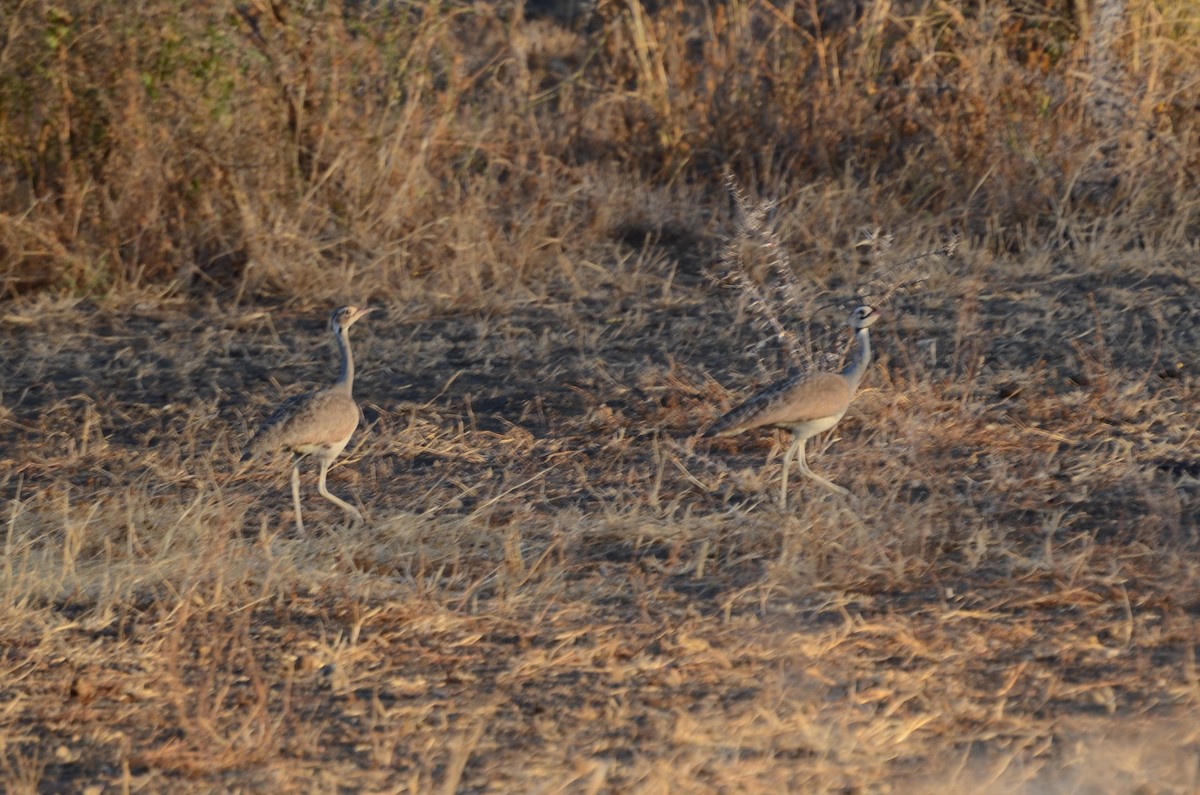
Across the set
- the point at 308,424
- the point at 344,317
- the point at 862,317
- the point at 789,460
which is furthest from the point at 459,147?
the point at 789,460

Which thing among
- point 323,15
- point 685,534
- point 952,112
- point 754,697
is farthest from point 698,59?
point 754,697

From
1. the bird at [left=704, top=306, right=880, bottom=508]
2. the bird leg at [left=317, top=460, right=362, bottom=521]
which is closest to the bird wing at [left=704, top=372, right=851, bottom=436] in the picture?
the bird at [left=704, top=306, right=880, bottom=508]

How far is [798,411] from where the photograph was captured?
16.8ft

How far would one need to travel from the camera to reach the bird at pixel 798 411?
5133mm

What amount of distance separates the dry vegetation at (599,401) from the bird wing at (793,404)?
10.3 inches

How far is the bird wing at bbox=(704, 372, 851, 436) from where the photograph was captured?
513cm

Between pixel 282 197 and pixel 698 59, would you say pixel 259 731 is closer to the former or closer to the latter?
pixel 282 197

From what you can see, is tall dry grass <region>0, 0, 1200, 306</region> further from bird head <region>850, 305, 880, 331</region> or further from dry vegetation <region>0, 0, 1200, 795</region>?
bird head <region>850, 305, 880, 331</region>

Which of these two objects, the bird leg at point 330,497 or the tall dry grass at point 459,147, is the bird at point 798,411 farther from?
A: the tall dry grass at point 459,147

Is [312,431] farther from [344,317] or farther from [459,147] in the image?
[459,147]

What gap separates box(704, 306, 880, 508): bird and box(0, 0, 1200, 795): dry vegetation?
16cm

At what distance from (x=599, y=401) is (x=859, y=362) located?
118 cm

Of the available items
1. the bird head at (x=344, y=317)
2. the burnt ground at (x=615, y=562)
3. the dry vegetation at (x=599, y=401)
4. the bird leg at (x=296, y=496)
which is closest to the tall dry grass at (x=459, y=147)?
the dry vegetation at (x=599, y=401)

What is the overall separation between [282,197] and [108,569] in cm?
371
